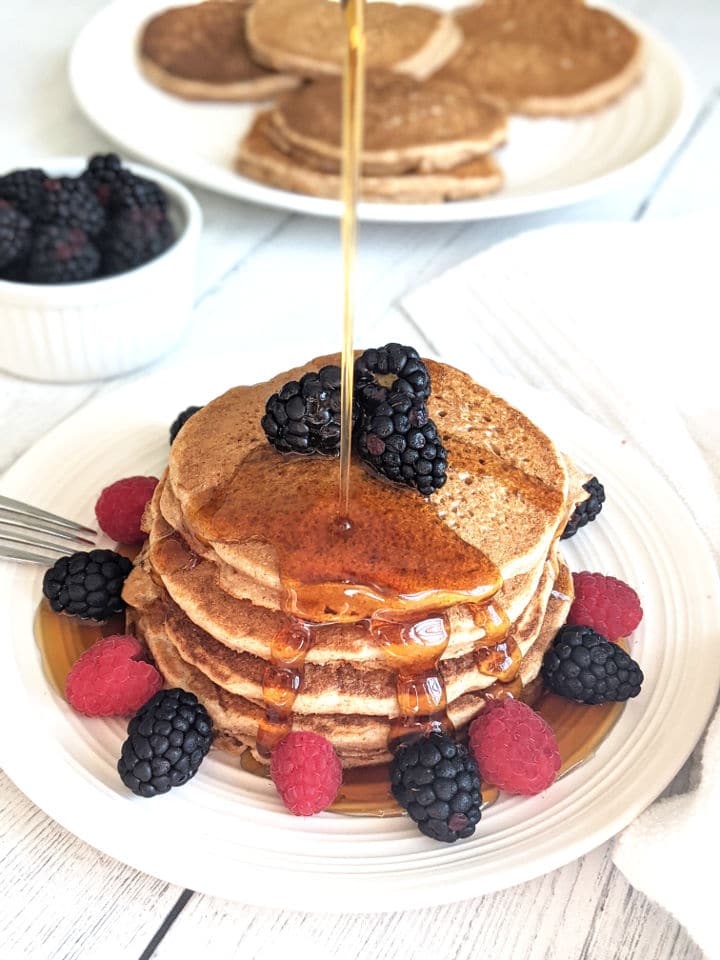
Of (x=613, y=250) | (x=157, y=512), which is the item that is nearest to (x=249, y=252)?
(x=613, y=250)

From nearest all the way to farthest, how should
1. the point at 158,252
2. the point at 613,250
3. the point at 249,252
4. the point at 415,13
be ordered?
the point at 158,252 < the point at 613,250 < the point at 249,252 < the point at 415,13

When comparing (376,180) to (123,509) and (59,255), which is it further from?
(123,509)

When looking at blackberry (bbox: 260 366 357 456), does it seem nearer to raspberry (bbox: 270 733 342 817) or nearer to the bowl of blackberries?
raspberry (bbox: 270 733 342 817)

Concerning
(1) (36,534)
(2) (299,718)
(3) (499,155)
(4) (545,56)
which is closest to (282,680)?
(2) (299,718)

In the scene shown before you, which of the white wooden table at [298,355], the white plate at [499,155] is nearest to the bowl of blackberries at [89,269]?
the white wooden table at [298,355]

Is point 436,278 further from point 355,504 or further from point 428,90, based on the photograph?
point 355,504

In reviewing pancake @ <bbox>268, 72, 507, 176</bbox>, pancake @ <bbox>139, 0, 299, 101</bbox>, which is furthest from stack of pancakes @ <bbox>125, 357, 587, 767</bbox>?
pancake @ <bbox>139, 0, 299, 101</bbox>

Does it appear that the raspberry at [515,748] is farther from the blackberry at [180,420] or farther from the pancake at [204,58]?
the pancake at [204,58]
